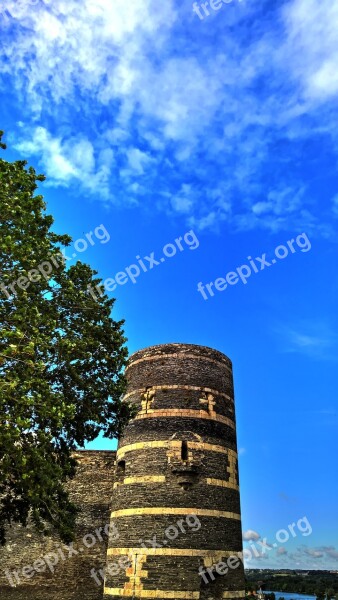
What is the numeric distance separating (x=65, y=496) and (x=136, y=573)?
6.31m

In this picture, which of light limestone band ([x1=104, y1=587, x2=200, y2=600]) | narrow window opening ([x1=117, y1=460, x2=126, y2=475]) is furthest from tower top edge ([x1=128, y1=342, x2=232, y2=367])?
light limestone band ([x1=104, y1=587, x2=200, y2=600])

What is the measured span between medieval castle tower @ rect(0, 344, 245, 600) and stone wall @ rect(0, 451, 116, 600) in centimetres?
4

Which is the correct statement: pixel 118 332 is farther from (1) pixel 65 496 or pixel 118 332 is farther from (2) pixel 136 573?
(2) pixel 136 573

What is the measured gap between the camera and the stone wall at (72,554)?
20875 millimetres

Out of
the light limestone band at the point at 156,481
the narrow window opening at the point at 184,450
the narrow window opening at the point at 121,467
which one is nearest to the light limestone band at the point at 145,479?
the light limestone band at the point at 156,481

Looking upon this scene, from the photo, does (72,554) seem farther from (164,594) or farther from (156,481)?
(156,481)

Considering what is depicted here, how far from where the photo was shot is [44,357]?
11.6m

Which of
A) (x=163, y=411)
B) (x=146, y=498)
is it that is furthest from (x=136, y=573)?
(x=163, y=411)

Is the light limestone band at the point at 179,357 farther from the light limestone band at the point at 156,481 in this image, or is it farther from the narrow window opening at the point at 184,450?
the light limestone band at the point at 156,481

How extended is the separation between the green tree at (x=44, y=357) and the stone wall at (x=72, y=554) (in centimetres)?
1004

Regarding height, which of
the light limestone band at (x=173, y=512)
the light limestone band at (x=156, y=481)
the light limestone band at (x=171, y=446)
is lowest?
the light limestone band at (x=173, y=512)

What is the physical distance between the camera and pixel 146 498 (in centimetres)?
1731

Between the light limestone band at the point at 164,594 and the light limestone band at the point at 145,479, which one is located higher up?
the light limestone band at the point at 145,479

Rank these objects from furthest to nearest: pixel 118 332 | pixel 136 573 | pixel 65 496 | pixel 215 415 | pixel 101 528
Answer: pixel 101 528 < pixel 215 415 < pixel 136 573 < pixel 118 332 < pixel 65 496
